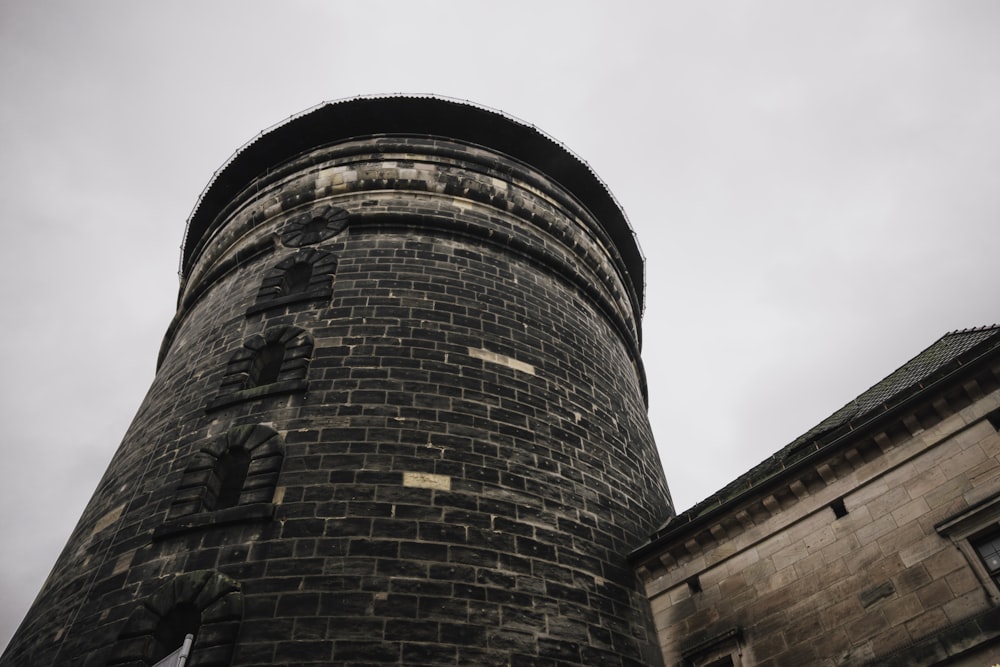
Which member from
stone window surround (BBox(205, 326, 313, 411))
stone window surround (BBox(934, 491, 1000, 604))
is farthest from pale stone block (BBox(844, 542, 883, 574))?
stone window surround (BBox(205, 326, 313, 411))

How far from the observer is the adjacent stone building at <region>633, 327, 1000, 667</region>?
527 centimetres

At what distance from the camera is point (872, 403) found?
7566 mm

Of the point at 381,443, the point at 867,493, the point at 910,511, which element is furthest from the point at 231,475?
the point at 910,511

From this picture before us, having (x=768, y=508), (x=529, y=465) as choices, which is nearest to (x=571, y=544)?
(x=529, y=465)

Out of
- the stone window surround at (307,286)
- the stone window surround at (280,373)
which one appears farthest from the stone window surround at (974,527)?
the stone window surround at (307,286)

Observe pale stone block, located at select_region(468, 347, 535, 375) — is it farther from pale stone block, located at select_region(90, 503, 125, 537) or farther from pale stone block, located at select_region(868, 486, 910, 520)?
pale stone block, located at select_region(90, 503, 125, 537)

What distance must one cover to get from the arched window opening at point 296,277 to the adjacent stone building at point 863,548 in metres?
5.26

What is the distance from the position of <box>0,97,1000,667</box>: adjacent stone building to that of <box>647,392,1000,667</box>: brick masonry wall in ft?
0.07

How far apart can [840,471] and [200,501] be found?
580 centimetres

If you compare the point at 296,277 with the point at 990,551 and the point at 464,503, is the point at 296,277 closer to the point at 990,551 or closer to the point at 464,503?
the point at 464,503

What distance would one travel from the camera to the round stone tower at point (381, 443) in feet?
18.2

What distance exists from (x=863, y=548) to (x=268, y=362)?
6212 mm

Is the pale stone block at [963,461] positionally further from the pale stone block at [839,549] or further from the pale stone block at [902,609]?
the pale stone block at [902,609]

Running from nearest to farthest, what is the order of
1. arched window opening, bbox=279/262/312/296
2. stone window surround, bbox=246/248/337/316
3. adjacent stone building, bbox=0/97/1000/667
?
adjacent stone building, bbox=0/97/1000/667, stone window surround, bbox=246/248/337/316, arched window opening, bbox=279/262/312/296
